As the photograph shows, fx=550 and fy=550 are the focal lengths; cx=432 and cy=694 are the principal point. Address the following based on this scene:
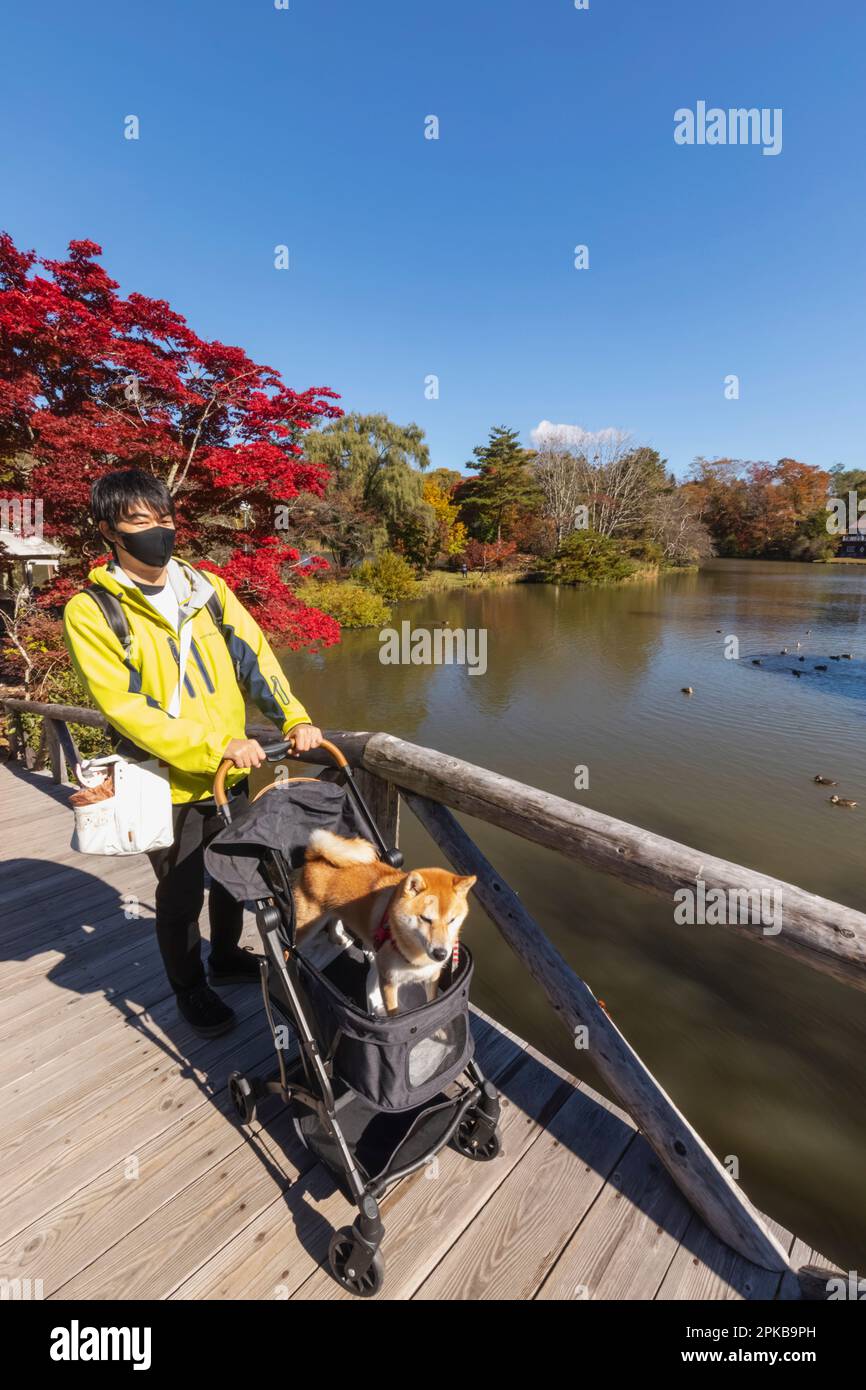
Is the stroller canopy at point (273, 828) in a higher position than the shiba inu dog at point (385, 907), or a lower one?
higher

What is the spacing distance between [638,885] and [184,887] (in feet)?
5.61

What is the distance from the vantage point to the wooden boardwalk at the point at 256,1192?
1.58 m

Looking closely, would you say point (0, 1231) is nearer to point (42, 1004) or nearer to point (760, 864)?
point (42, 1004)

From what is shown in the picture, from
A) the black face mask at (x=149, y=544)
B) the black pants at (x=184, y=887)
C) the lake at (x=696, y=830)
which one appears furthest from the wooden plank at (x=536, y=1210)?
the black face mask at (x=149, y=544)

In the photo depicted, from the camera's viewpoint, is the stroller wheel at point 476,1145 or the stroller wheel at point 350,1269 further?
the stroller wheel at point 476,1145

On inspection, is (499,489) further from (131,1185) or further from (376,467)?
(131,1185)

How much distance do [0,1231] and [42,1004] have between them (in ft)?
3.54

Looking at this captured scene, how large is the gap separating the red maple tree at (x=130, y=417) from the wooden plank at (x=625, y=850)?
5.40 meters

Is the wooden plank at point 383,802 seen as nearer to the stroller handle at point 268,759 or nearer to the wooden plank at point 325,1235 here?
the stroller handle at point 268,759

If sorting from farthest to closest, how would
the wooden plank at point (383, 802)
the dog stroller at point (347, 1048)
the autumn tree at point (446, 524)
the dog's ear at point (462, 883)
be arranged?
the autumn tree at point (446, 524) < the wooden plank at point (383, 802) < the dog's ear at point (462, 883) < the dog stroller at point (347, 1048)

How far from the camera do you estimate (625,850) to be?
5.71 ft

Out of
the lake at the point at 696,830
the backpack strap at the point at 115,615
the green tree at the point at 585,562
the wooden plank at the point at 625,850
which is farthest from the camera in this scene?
the green tree at the point at 585,562

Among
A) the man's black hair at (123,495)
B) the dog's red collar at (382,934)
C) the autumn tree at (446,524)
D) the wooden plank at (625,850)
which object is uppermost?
the autumn tree at (446,524)

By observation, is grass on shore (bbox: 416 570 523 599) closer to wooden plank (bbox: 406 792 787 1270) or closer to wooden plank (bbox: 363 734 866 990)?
wooden plank (bbox: 363 734 866 990)
